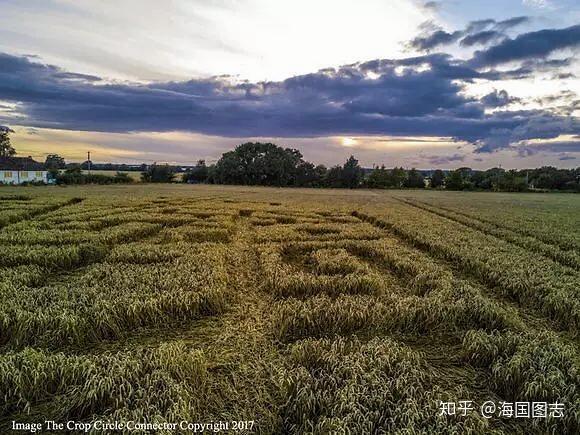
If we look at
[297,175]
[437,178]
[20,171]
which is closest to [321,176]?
[297,175]

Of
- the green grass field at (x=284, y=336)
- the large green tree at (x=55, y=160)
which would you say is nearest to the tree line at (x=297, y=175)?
the large green tree at (x=55, y=160)

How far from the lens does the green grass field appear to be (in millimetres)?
4598

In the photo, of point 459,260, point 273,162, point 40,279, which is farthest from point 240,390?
point 273,162

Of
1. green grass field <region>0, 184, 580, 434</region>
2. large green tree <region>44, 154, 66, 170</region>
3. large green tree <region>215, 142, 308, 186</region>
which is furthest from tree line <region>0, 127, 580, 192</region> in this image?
green grass field <region>0, 184, 580, 434</region>

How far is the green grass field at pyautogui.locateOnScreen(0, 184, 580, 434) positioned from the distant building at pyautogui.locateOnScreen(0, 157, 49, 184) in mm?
87789

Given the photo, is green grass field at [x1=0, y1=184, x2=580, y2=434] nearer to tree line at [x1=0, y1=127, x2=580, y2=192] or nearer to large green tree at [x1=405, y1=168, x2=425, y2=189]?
tree line at [x1=0, y1=127, x2=580, y2=192]

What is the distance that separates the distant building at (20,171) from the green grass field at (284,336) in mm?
87789

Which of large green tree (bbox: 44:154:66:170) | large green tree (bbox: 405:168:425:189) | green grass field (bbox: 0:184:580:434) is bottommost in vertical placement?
green grass field (bbox: 0:184:580:434)

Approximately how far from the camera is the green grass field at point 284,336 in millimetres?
4598

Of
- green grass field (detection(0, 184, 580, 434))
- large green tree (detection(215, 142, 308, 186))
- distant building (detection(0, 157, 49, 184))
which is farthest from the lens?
large green tree (detection(215, 142, 308, 186))

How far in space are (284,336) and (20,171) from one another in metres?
101

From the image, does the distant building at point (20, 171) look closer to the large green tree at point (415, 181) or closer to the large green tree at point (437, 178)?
the large green tree at point (415, 181)

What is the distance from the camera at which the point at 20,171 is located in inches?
3351

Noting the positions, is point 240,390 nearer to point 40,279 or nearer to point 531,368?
point 531,368
